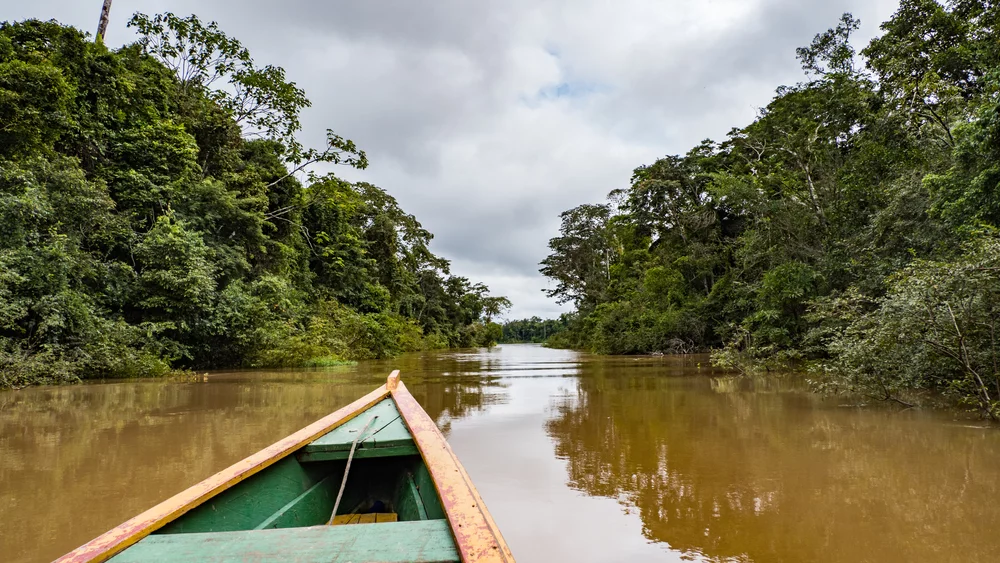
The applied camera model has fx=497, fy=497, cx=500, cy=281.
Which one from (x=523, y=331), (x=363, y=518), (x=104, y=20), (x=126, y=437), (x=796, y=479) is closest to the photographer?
(x=363, y=518)

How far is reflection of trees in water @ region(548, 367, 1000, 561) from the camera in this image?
89.7 inches

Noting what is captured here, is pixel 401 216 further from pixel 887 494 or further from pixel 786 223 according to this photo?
pixel 887 494

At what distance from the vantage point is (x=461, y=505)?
1.51 m

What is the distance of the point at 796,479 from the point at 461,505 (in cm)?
265

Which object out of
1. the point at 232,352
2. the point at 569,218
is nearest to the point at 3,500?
the point at 232,352

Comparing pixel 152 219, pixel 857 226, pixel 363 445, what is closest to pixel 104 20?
pixel 152 219

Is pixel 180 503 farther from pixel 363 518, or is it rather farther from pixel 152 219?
pixel 152 219

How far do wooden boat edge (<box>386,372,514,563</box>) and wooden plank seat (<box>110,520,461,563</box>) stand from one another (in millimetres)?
43

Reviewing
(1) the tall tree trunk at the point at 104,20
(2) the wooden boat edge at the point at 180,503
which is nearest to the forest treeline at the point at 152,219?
(1) the tall tree trunk at the point at 104,20

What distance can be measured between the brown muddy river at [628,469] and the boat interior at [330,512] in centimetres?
59

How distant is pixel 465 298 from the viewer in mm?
40156

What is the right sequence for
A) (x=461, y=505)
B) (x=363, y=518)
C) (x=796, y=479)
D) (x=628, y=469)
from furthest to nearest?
1. (x=628, y=469)
2. (x=796, y=479)
3. (x=363, y=518)
4. (x=461, y=505)

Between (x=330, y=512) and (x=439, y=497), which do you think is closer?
(x=439, y=497)

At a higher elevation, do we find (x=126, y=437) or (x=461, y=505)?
(x=461, y=505)
